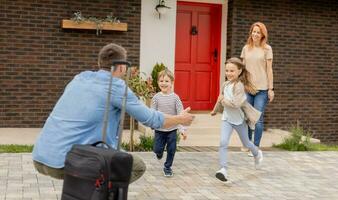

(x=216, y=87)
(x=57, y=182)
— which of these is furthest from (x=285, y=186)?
(x=216, y=87)

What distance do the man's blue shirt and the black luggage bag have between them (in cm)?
35

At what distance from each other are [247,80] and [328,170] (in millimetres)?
1896

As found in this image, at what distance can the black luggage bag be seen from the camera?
3697mm

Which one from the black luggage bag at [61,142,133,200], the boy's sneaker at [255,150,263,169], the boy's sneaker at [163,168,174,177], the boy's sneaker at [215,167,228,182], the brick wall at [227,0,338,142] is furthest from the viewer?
the brick wall at [227,0,338,142]

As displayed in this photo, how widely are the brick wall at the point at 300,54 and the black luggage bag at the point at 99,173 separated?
8189 millimetres

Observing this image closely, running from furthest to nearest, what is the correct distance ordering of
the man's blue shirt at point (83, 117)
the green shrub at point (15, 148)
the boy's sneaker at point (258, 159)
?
the green shrub at point (15, 148), the boy's sneaker at point (258, 159), the man's blue shirt at point (83, 117)

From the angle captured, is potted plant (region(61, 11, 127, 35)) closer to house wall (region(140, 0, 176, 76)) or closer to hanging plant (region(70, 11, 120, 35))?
hanging plant (region(70, 11, 120, 35))

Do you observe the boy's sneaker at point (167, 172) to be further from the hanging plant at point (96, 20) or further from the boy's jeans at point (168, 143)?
the hanging plant at point (96, 20)

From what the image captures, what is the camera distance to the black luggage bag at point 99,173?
3.70 meters

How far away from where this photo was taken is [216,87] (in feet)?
39.5

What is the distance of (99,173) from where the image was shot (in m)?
3.70

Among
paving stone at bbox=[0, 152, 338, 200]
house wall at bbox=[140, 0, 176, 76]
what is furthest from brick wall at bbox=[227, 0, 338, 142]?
paving stone at bbox=[0, 152, 338, 200]

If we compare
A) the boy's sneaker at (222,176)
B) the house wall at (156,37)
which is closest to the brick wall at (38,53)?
the house wall at (156,37)

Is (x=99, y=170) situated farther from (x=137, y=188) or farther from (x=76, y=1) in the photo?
(x=76, y=1)
